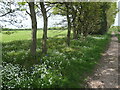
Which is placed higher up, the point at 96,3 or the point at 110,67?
the point at 96,3

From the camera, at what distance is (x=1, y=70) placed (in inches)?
277

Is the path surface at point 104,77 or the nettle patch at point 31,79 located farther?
the path surface at point 104,77

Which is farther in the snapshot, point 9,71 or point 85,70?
point 85,70

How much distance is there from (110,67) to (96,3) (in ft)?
35.8

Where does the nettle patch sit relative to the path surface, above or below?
above

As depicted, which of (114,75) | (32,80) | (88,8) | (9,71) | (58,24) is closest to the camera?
(32,80)

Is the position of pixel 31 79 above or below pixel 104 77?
above

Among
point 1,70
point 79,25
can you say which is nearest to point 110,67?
point 1,70

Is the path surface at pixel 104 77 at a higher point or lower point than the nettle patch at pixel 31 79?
lower

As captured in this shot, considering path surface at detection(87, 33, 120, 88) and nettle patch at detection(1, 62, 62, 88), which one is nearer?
nettle patch at detection(1, 62, 62, 88)

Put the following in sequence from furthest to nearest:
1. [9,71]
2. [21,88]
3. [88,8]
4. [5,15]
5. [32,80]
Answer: [88,8] → [5,15] → [9,71] → [32,80] → [21,88]

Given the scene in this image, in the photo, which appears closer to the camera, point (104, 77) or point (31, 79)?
point (31, 79)

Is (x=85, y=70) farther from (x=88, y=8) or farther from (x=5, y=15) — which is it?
(x=88, y=8)

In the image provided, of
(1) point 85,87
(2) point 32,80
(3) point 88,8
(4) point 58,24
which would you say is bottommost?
(1) point 85,87
